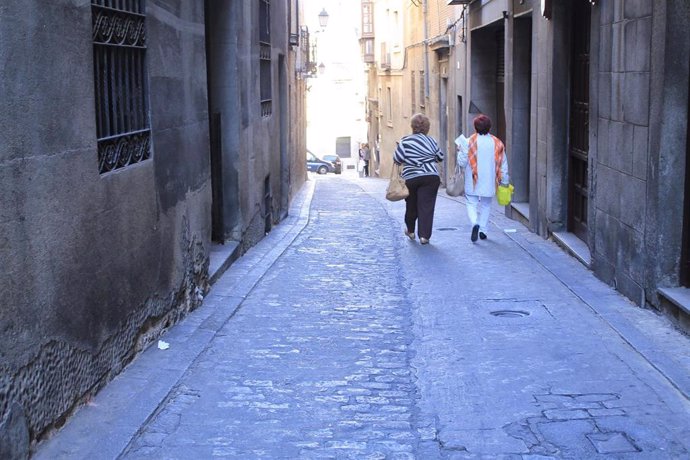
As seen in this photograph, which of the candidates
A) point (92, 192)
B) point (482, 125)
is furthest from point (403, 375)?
point (482, 125)

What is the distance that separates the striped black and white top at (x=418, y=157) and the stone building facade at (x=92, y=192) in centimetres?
368

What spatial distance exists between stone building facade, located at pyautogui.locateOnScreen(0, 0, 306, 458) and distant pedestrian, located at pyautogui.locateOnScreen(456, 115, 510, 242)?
162 inches

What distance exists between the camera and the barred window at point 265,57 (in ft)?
44.2

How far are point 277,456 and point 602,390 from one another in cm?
206

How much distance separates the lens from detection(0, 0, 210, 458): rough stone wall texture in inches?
178

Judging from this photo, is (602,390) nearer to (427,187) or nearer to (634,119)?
(634,119)

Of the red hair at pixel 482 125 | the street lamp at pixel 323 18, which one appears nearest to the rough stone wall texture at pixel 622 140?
the red hair at pixel 482 125

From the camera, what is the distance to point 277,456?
5.04 metres

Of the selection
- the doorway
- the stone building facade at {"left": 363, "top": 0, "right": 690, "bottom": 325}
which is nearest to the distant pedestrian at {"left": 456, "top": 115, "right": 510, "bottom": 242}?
the stone building facade at {"left": 363, "top": 0, "right": 690, "bottom": 325}

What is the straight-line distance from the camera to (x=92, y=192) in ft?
18.4

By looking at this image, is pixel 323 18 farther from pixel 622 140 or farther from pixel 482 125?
pixel 622 140

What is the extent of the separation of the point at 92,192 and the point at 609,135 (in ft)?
16.6

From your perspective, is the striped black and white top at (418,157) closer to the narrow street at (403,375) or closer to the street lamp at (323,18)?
the narrow street at (403,375)

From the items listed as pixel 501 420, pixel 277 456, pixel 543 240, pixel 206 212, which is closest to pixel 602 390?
pixel 501 420
